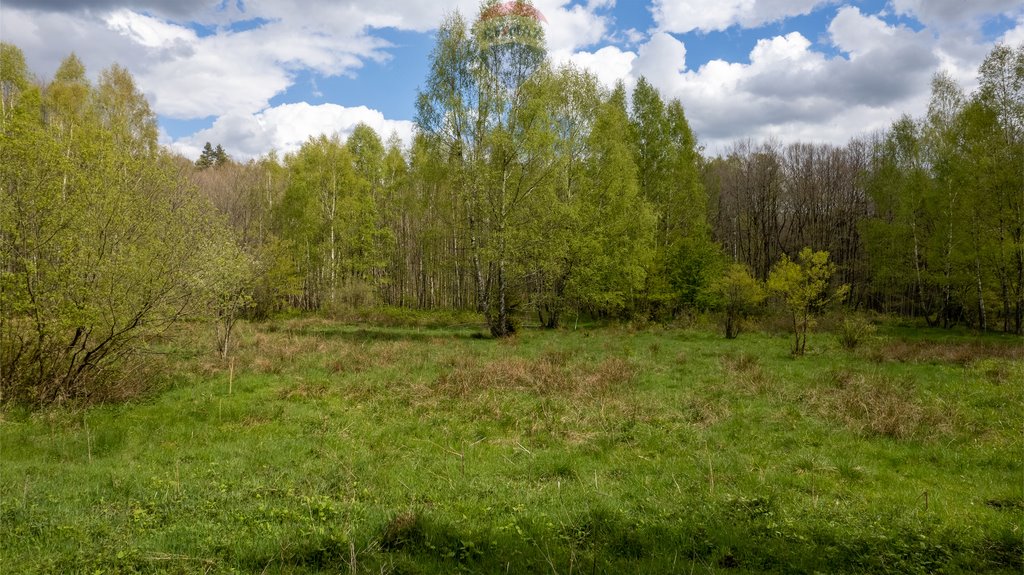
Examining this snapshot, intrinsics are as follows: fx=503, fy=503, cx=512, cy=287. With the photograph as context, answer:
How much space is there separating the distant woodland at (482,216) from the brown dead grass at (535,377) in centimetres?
621

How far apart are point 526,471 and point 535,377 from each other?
574 cm

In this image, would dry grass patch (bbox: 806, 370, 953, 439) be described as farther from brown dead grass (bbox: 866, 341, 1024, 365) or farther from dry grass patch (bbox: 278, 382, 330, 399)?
dry grass patch (bbox: 278, 382, 330, 399)

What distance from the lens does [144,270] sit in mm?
10406

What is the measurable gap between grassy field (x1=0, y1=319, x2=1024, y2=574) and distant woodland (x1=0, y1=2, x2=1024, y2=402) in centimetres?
247

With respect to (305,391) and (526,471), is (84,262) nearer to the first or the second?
(305,391)

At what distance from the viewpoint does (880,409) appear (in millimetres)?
9688

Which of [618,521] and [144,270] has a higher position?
[144,270]

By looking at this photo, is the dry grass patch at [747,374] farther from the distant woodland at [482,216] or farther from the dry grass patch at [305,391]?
the dry grass patch at [305,391]

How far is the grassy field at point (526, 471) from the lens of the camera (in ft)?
15.3

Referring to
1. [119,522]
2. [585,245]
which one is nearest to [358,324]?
[585,245]

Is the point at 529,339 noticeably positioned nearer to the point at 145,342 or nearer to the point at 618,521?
the point at 145,342

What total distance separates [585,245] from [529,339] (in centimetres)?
671

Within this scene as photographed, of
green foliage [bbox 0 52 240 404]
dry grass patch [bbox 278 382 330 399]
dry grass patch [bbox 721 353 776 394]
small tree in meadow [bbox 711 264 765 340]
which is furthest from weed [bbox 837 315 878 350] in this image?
green foliage [bbox 0 52 240 404]

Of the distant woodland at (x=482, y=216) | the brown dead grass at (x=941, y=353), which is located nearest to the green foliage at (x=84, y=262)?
the distant woodland at (x=482, y=216)
